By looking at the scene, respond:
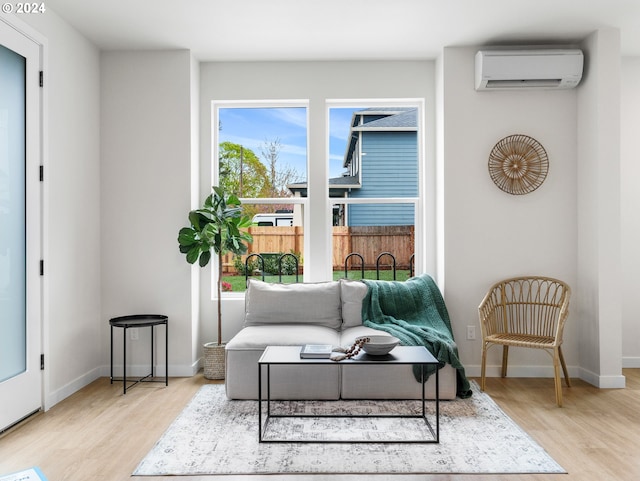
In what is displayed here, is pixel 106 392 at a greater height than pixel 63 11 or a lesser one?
lesser

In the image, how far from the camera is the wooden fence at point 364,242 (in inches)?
192

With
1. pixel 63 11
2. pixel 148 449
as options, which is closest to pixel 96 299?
pixel 148 449

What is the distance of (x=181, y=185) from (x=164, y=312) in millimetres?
1100

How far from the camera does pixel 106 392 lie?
3.98m

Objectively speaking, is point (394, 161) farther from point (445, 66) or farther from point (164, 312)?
point (164, 312)

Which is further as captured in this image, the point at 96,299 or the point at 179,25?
the point at 96,299

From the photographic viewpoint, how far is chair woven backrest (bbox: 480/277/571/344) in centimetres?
428

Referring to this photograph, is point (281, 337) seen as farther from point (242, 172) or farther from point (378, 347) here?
point (242, 172)

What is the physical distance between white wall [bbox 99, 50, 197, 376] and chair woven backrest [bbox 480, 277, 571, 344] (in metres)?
2.58

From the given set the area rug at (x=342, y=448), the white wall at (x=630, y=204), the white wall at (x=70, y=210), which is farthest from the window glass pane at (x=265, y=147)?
the white wall at (x=630, y=204)

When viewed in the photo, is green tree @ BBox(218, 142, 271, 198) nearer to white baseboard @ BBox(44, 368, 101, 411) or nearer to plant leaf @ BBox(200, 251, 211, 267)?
plant leaf @ BBox(200, 251, 211, 267)

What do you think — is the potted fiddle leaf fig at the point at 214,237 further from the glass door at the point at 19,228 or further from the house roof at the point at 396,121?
the house roof at the point at 396,121

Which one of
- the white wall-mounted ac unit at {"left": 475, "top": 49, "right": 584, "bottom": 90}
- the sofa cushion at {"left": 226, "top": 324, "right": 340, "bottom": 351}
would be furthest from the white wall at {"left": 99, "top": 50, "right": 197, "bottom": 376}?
the white wall-mounted ac unit at {"left": 475, "top": 49, "right": 584, "bottom": 90}

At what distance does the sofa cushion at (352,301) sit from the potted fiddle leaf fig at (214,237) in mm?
931
